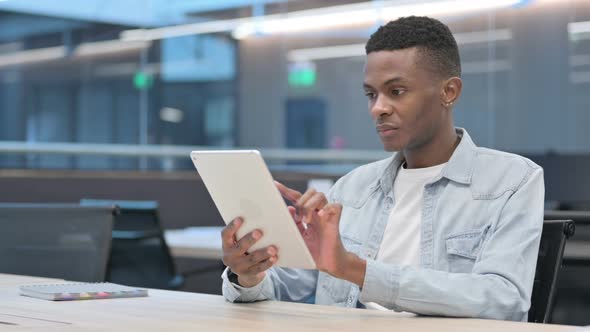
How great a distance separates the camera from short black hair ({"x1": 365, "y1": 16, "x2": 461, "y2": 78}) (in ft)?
6.02

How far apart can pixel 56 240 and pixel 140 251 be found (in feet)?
6.51

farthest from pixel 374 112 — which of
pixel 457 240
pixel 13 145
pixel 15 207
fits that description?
pixel 13 145

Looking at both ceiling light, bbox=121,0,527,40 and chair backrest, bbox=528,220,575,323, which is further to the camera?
ceiling light, bbox=121,0,527,40

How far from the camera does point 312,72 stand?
8.34 meters

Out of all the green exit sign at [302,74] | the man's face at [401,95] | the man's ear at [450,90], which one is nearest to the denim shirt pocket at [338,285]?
the man's face at [401,95]

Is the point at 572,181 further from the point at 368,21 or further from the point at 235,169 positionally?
the point at 235,169

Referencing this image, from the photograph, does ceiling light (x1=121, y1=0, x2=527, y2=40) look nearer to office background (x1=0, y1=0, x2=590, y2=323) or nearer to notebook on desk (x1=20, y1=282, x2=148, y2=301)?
office background (x1=0, y1=0, x2=590, y2=323)

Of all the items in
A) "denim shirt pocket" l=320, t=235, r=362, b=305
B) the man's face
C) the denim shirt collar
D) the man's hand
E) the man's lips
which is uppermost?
the man's face

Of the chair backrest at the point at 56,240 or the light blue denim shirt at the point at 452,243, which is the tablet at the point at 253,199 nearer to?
the light blue denim shirt at the point at 452,243

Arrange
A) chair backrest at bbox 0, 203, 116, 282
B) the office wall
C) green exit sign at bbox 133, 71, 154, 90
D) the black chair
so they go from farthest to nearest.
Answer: green exit sign at bbox 133, 71, 154, 90 < the office wall < the black chair < chair backrest at bbox 0, 203, 116, 282

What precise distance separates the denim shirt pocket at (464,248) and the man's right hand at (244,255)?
0.39 meters

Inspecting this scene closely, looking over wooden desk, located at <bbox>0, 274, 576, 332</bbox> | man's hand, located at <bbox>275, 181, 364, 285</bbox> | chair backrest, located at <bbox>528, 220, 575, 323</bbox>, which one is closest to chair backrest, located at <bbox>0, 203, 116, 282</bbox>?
wooden desk, located at <bbox>0, 274, 576, 332</bbox>

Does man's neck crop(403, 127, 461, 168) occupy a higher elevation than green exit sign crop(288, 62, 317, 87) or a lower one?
lower

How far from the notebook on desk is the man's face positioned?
0.65m
